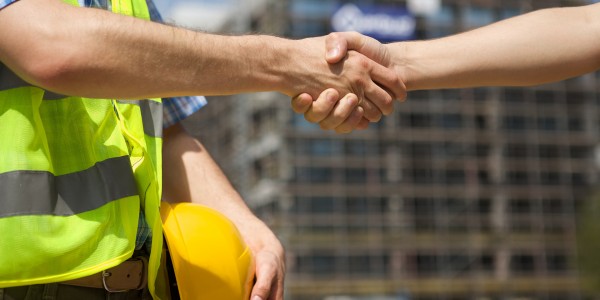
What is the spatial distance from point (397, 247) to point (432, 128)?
314 inches

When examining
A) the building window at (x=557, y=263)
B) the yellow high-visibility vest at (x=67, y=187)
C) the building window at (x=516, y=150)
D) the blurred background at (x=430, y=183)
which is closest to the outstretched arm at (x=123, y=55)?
the yellow high-visibility vest at (x=67, y=187)

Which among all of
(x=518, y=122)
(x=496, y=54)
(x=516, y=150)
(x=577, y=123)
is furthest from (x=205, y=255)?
(x=577, y=123)

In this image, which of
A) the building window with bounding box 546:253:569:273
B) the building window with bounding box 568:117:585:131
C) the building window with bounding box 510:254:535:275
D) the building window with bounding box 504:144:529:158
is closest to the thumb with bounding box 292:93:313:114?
the building window with bounding box 504:144:529:158

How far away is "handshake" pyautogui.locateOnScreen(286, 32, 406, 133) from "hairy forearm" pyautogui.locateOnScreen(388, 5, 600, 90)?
58 millimetres

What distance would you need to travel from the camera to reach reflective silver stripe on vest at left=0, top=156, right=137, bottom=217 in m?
2.09

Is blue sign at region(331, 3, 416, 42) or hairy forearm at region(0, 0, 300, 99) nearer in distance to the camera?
hairy forearm at region(0, 0, 300, 99)

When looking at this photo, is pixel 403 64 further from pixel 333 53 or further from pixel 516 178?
pixel 516 178

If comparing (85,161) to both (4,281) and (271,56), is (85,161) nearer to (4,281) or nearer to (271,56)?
(4,281)

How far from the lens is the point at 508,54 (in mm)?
3049

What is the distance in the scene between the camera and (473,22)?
6550 cm

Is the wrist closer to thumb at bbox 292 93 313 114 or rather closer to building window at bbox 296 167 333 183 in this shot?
thumb at bbox 292 93 313 114

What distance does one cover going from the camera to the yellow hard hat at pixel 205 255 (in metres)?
2.39

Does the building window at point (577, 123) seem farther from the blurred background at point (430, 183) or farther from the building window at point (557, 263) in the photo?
the building window at point (557, 263)

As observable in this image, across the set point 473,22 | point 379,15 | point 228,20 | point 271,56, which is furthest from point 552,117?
point 271,56
